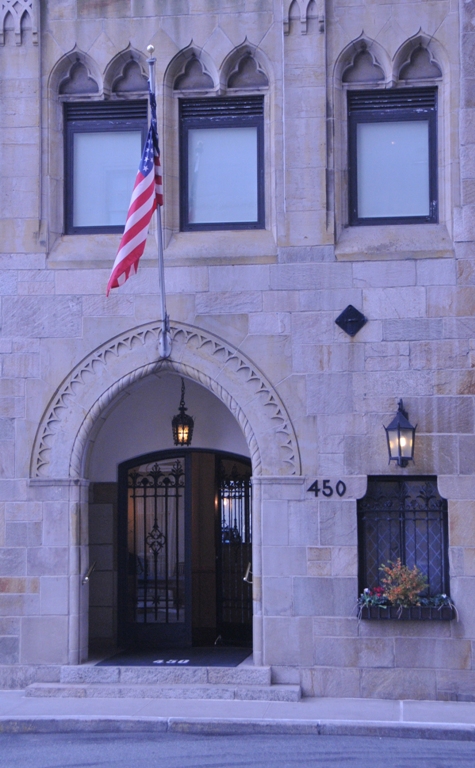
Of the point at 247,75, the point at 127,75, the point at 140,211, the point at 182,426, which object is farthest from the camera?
the point at 182,426

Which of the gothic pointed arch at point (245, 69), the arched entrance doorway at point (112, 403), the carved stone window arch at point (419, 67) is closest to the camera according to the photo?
the arched entrance doorway at point (112, 403)

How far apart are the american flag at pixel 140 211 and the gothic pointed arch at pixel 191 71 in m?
1.30

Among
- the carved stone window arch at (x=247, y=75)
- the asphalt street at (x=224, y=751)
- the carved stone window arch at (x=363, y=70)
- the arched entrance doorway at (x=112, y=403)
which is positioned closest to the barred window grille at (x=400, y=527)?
the arched entrance doorway at (x=112, y=403)

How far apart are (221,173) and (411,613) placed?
5.96 m

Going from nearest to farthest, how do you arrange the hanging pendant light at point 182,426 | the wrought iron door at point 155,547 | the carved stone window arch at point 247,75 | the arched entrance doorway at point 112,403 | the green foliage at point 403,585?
the green foliage at point 403,585
the arched entrance doorway at point 112,403
the carved stone window arch at point 247,75
the hanging pendant light at point 182,426
the wrought iron door at point 155,547

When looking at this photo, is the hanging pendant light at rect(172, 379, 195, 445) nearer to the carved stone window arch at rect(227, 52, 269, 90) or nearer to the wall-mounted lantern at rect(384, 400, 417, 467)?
the wall-mounted lantern at rect(384, 400, 417, 467)

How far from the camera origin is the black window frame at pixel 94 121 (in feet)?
44.8

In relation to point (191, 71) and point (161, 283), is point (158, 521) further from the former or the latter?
point (191, 71)

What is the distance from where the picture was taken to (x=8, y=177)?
1335 centimetres

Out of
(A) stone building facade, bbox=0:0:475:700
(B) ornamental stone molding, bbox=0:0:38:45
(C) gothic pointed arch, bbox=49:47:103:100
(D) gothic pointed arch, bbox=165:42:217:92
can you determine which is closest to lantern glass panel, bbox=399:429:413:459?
(A) stone building facade, bbox=0:0:475:700

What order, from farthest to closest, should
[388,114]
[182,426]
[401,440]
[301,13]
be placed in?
[182,426] → [388,114] → [301,13] → [401,440]

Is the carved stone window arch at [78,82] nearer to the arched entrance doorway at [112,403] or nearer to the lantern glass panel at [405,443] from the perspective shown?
the arched entrance doorway at [112,403]

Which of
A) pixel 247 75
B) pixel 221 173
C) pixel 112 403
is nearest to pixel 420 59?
pixel 247 75

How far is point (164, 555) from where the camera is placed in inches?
587
